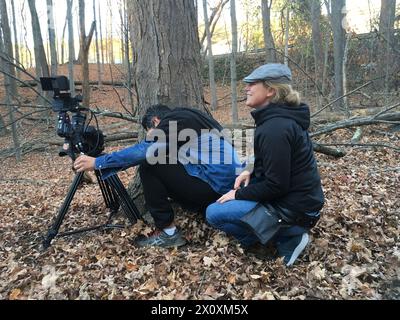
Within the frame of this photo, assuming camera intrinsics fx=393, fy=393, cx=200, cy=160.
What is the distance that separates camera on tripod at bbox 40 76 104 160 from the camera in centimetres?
336

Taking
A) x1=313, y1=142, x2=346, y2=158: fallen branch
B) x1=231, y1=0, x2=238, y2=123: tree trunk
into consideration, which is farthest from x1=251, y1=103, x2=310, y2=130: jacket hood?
x1=231, y1=0, x2=238, y2=123: tree trunk

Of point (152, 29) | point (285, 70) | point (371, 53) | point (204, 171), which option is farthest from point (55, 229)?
point (371, 53)

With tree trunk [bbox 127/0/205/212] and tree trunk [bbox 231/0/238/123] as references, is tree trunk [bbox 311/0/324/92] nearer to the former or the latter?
tree trunk [bbox 231/0/238/123]

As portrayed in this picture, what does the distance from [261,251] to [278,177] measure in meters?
0.82

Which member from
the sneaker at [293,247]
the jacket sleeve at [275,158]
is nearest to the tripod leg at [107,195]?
the jacket sleeve at [275,158]

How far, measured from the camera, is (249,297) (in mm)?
2775

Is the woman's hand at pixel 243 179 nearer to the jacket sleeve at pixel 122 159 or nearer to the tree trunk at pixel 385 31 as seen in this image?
the jacket sleeve at pixel 122 159

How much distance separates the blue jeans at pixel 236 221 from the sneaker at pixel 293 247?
48 mm

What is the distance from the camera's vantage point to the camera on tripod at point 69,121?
3.36m

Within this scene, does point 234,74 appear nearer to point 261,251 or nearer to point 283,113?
point 261,251

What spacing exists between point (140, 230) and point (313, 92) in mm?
16269

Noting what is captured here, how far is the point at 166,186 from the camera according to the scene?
352cm
